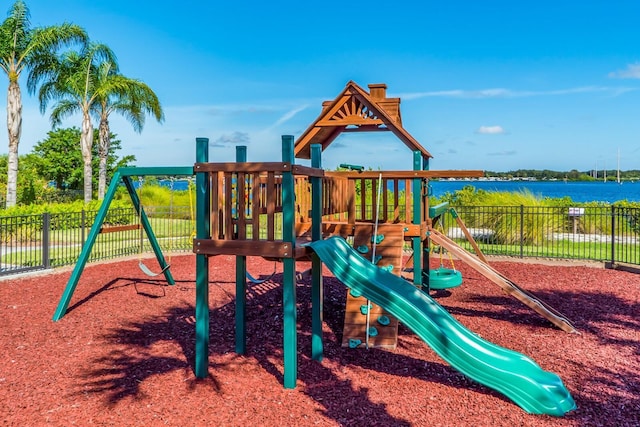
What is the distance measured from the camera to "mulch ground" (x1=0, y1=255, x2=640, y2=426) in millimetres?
3891

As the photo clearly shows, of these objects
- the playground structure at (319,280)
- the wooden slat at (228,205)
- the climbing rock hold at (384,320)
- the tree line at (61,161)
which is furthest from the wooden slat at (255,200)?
the tree line at (61,161)

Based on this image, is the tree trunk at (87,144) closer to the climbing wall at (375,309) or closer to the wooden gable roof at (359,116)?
the wooden gable roof at (359,116)

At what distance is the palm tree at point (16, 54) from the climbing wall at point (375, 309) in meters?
17.9

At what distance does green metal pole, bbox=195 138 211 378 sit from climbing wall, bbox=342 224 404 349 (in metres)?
1.76

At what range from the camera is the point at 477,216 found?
1844cm

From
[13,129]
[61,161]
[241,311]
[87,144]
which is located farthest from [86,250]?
[61,161]

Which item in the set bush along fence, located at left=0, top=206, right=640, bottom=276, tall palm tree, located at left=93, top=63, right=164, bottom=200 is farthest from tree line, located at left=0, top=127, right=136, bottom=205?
bush along fence, located at left=0, top=206, right=640, bottom=276

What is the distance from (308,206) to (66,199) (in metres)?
26.2

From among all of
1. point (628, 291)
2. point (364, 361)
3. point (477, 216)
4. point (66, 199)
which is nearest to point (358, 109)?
point (364, 361)

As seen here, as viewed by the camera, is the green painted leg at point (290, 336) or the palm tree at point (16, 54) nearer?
the green painted leg at point (290, 336)

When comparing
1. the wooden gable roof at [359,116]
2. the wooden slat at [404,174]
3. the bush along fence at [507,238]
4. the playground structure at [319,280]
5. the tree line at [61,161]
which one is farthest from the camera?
the tree line at [61,161]

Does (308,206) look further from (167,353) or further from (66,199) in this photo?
(66,199)

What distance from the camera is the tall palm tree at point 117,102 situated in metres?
23.9

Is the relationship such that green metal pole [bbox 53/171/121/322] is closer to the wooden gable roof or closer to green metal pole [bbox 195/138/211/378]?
green metal pole [bbox 195/138/211/378]
